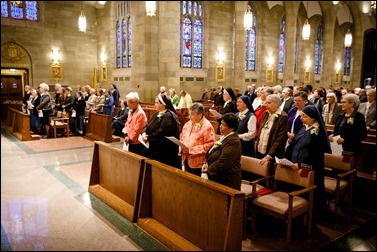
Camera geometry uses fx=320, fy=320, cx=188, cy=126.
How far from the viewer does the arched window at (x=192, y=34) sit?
1677 centimetres

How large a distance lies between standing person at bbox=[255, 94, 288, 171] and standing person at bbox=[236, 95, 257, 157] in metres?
0.15

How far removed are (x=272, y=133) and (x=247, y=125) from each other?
507mm

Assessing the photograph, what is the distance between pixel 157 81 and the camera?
45.1 ft

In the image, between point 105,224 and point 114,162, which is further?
point 114,162

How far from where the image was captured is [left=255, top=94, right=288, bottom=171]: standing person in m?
4.09

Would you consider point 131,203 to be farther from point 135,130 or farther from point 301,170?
point 301,170

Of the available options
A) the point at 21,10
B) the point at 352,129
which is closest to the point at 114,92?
the point at 21,10

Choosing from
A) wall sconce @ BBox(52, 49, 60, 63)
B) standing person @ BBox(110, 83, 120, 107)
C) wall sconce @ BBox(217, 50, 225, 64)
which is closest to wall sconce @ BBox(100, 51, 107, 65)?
wall sconce @ BBox(52, 49, 60, 63)

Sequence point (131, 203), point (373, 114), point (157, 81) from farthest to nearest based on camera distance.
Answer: point (157, 81), point (373, 114), point (131, 203)

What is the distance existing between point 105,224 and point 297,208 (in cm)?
230

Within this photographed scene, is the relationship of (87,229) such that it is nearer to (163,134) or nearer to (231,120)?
(163,134)

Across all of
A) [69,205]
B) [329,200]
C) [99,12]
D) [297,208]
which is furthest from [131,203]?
[99,12]

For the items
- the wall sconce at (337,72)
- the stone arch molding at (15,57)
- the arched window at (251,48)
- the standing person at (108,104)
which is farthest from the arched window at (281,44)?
the stone arch molding at (15,57)

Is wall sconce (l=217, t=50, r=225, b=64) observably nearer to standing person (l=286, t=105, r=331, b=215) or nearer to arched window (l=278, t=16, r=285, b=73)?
arched window (l=278, t=16, r=285, b=73)
